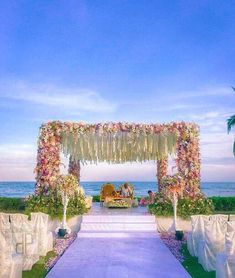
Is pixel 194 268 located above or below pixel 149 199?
below

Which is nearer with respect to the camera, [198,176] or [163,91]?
[198,176]

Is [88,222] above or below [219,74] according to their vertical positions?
below

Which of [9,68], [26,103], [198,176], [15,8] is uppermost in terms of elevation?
[15,8]

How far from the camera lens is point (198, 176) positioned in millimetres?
15992

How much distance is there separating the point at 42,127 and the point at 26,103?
4036 mm

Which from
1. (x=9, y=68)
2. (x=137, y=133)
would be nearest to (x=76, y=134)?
(x=137, y=133)

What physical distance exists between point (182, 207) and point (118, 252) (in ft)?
17.0

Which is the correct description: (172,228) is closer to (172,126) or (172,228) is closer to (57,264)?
(172,126)

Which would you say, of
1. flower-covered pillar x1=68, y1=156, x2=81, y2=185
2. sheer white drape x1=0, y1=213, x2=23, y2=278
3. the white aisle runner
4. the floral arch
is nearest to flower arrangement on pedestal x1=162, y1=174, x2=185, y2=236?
the floral arch

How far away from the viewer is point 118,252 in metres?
10.5

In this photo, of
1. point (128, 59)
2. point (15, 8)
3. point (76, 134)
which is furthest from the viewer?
point (128, 59)

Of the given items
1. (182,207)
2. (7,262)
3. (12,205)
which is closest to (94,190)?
(12,205)

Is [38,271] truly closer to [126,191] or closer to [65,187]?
[65,187]

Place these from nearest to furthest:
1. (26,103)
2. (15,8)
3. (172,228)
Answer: (172,228) < (15,8) < (26,103)
